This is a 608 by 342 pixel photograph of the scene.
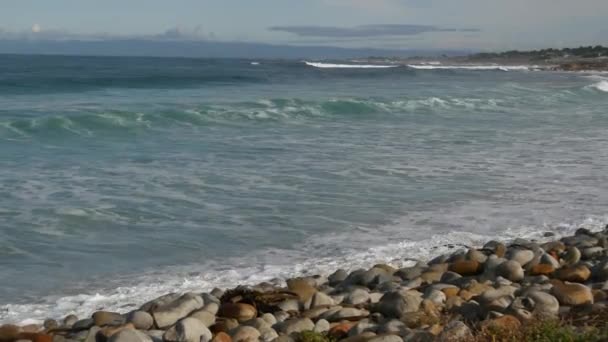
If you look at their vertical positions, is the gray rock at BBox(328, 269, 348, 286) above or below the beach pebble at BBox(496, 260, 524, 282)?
below

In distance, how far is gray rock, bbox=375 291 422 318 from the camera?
223 inches

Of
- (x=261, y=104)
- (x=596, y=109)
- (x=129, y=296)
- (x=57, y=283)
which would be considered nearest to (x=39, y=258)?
(x=57, y=283)

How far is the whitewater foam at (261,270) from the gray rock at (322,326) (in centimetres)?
141

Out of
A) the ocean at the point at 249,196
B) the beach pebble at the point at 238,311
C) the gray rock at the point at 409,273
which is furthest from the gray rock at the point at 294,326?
the gray rock at the point at 409,273

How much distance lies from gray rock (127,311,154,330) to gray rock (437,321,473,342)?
202 centimetres

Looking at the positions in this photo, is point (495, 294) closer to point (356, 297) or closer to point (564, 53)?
point (356, 297)

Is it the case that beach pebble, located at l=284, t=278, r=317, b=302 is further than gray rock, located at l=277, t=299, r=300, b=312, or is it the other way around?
beach pebble, located at l=284, t=278, r=317, b=302

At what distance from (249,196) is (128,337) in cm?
590

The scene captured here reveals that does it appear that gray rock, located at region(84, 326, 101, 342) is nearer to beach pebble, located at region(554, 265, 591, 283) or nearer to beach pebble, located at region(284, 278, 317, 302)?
beach pebble, located at region(284, 278, 317, 302)

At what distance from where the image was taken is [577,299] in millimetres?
5676

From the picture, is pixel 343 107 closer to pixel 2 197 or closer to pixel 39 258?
pixel 2 197

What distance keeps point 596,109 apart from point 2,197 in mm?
23674

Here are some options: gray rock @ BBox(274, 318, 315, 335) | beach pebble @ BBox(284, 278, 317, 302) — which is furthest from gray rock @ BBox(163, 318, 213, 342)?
beach pebble @ BBox(284, 278, 317, 302)

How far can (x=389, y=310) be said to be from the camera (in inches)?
225
